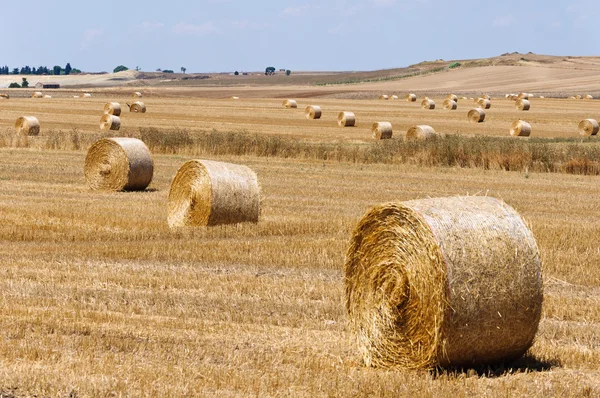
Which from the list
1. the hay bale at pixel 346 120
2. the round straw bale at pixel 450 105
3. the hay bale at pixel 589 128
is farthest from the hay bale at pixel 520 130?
the round straw bale at pixel 450 105

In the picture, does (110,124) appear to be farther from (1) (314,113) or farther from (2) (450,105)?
(2) (450,105)

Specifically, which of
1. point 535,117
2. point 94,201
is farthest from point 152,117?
point 94,201

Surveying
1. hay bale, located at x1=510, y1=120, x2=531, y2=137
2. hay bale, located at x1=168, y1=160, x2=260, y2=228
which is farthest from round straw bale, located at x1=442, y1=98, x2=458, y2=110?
hay bale, located at x1=168, y1=160, x2=260, y2=228

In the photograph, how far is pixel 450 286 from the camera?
26.2 ft

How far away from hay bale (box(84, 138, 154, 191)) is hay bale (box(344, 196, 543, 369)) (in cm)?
1390

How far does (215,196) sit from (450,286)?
9.48 m

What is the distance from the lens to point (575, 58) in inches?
5728

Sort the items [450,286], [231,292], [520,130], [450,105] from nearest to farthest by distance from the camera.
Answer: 1. [450,286]
2. [231,292]
3. [520,130]
4. [450,105]

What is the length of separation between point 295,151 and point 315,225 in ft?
52.1

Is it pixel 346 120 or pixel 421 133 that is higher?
pixel 421 133

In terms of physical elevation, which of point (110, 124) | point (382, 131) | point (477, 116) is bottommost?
point (477, 116)

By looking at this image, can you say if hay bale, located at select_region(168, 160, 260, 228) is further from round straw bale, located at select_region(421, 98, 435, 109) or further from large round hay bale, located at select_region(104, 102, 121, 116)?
round straw bale, located at select_region(421, 98, 435, 109)

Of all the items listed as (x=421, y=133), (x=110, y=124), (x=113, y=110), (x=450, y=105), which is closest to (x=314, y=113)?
(x=113, y=110)

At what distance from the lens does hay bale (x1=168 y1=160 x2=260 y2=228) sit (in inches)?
676
